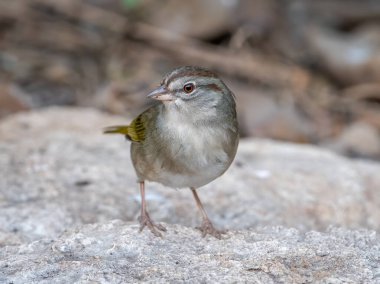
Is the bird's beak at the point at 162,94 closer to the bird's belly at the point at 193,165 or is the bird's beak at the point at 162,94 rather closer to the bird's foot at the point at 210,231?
the bird's belly at the point at 193,165

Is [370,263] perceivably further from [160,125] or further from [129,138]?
[129,138]

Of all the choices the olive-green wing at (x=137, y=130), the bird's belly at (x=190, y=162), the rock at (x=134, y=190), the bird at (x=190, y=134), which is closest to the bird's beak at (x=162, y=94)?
the bird at (x=190, y=134)

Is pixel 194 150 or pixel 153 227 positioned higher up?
pixel 194 150

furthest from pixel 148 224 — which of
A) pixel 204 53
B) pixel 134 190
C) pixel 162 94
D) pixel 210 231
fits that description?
pixel 204 53

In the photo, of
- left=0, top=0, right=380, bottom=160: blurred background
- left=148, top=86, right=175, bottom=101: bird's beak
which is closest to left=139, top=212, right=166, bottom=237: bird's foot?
left=148, top=86, right=175, bottom=101: bird's beak

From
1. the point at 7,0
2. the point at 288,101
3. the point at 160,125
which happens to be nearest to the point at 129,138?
the point at 160,125

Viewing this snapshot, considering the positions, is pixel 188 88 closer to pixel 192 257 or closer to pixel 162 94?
pixel 162 94
